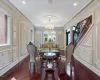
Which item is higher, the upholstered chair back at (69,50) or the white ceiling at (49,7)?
the white ceiling at (49,7)

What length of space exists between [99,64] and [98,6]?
2.07m

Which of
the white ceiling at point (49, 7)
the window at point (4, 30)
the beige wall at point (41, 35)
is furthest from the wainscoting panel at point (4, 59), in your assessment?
the beige wall at point (41, 35)

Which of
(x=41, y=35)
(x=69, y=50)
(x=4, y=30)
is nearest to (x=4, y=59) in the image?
(x=4, y=30)

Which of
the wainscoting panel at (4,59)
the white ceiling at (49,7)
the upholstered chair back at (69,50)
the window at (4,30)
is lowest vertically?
the wainscoting panel at (4,59)

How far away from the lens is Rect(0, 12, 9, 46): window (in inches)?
176

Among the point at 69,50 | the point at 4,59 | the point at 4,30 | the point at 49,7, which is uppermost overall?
the point at 49,7

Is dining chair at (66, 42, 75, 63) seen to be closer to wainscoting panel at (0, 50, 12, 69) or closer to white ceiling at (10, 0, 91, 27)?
white ceiling at (10, 0, 91, 27)

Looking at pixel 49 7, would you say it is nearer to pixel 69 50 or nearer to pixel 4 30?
pixel 4 30

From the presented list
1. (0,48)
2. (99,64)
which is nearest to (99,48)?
(99,64)

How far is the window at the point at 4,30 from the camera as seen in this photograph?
4.48 m

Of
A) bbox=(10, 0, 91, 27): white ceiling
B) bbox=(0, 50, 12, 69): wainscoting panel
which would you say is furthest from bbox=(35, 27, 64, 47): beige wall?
bbox=(0, 50, 12, 69): wainscoting panel

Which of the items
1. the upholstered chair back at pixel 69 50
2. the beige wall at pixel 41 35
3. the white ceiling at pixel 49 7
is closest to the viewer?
the upholstered chair back at pixel 69 50

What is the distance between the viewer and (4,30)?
15.6ft

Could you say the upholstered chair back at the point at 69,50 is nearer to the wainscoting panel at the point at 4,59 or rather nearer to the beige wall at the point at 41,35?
the wainscoting panel at the point at 4,59
